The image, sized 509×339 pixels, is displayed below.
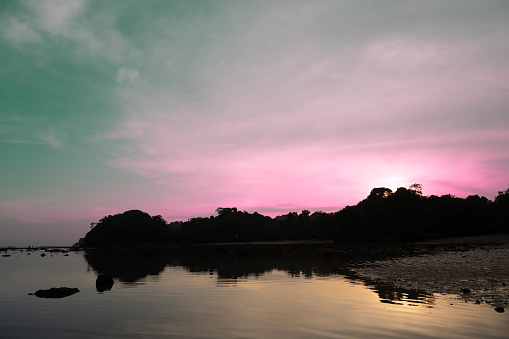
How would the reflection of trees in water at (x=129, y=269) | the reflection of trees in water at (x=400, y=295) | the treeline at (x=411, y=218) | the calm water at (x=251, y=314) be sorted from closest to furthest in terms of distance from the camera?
the calm water at (x=251, y=314) → the reflection of trees in water at (x=400, y=295) → the reflection of trees in water at (x=129, y=269) → the treeline at (x=411, y=218)

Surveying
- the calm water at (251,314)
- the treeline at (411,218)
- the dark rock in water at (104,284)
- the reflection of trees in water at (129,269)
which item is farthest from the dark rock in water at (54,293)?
the treeline at (411,218)

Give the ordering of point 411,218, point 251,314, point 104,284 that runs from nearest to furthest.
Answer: point 251,314
point 104,284
point 411,218

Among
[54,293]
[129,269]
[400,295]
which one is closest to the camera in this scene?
[400,295]

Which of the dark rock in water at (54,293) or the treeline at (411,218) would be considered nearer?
the dark rock in water at (54,293)

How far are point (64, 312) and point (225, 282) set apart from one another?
535 inches

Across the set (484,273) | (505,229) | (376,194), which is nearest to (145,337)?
(484,273)

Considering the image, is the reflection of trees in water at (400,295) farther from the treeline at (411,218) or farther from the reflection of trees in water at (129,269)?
the treeline at (411,218)

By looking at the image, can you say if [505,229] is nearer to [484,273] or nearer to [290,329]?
[484,273]

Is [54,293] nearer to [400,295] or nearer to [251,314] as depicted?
[251,314]

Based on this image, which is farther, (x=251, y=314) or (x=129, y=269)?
(x=129, y=269)

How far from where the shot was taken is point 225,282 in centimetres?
2792

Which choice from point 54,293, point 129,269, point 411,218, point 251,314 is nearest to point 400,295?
point 251,314

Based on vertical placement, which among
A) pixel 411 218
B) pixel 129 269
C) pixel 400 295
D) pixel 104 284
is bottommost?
pixel 129 269

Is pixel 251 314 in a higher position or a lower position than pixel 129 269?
higher
